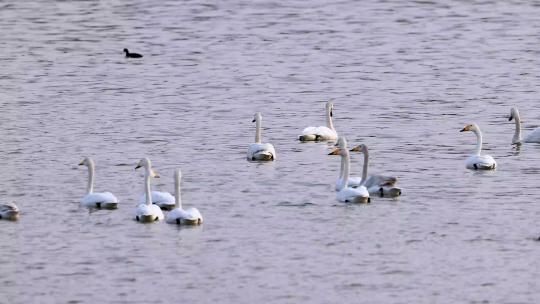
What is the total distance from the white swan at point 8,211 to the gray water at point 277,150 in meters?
0.13

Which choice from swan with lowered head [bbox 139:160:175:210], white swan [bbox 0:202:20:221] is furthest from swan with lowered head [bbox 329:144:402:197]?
white swan [bbox 0:202:20:221]

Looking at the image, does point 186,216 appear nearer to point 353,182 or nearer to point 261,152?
point 353,182

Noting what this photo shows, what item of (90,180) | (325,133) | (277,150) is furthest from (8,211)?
(325,133)

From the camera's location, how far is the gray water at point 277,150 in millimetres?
22188

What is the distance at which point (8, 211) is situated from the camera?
25297mm

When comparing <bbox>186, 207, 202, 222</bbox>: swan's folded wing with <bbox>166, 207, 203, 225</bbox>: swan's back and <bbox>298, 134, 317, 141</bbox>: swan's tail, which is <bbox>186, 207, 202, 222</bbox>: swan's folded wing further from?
<bbox>298, 134, 317, 141</bbox>: swan's tail

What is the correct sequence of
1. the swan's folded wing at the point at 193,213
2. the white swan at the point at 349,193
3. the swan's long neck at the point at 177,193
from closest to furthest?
the swan's folded wing at the point at 193,213 < the swan's long neck at the point at 177,193 < the white swan at the point at 349,193

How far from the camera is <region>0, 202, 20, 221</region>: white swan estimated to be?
83.0ft

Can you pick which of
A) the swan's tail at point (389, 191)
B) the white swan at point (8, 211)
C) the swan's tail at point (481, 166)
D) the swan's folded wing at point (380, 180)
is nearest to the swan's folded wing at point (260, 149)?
the swan's folded wing at point (380, 180)

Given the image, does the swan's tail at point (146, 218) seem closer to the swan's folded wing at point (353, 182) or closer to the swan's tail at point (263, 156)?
the swan's folded wing at point (353, 182)

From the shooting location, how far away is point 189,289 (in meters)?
21.4

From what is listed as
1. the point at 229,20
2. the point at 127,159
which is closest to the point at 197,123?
the point at 127,159

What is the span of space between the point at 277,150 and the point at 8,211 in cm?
855

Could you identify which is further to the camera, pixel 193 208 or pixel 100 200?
pixel 100 200
